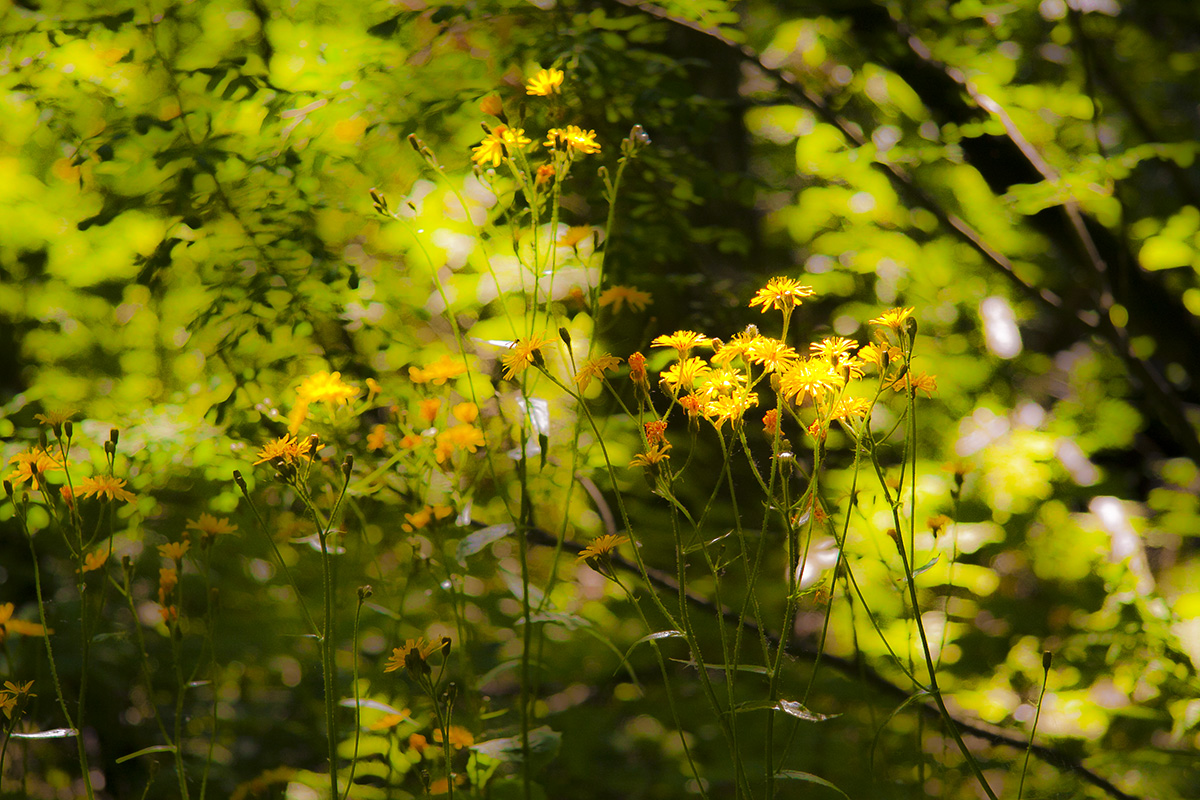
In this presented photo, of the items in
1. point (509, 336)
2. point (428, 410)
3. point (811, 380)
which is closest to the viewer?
point (811, 380)

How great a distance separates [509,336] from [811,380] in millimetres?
1039

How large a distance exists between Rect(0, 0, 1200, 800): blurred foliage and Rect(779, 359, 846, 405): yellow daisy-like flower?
0.50 metres

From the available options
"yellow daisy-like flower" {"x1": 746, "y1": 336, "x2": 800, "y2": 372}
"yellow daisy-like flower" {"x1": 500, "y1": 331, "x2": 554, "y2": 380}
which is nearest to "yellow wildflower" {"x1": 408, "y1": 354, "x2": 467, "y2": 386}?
"yellow daisy-like flower" {"x1": 500, "y1": 331, "x2": 554, "y2": 380}

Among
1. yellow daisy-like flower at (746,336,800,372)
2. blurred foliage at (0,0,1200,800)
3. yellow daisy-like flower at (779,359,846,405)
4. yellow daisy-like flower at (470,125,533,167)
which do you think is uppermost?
yellow daisy-like flower at (470,125,533,167)

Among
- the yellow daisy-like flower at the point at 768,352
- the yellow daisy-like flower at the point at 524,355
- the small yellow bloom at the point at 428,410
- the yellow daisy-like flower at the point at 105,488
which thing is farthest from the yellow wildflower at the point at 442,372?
the yellow daisy-like flower at the point at 768,352

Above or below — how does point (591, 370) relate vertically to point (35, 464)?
above

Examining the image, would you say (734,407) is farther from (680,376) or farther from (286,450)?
(286,450)

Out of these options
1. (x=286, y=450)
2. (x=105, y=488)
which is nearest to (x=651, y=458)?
(x=286, y=450)

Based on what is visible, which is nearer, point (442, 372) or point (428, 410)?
point (442, 372)

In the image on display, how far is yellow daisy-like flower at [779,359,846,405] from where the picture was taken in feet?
2.86

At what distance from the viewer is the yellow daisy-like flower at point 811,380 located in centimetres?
87

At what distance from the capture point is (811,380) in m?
0.87

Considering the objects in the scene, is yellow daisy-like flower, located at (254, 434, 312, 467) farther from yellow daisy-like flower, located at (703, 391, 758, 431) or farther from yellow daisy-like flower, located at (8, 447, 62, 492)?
yellow daisy-like flower, located at (703, 391, 758, 431)

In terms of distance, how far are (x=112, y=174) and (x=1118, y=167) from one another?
7.16 feet
